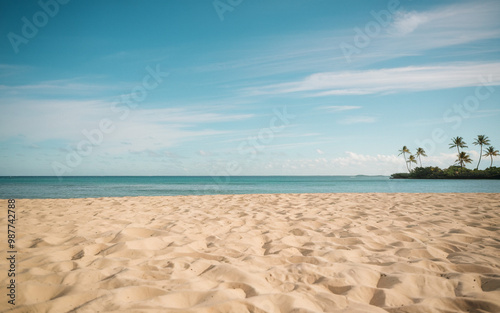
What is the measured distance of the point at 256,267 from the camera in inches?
107

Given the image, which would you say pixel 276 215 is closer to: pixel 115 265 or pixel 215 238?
pixel 215 238

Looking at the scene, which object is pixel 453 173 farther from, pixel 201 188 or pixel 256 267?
pixel 256 267

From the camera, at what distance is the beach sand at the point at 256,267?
1.97m

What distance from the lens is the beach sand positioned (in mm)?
1973

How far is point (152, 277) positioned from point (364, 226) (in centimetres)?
366

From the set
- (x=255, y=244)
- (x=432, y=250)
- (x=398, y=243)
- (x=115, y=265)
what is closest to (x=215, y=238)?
(x=255, y=244)

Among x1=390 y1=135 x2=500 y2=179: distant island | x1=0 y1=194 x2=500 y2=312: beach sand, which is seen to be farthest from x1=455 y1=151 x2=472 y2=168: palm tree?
x1=0 y1=194 x2=500 y2=312: beach sand

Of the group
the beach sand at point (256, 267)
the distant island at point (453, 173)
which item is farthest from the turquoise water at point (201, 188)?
the beach sand at point (256, 267)

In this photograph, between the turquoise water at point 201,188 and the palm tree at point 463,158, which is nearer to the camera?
the turquoise water at point 201,188

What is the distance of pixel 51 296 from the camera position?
2.08 meters

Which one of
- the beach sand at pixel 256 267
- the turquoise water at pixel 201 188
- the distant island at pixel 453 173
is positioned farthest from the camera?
the distant island at pixel 453 173

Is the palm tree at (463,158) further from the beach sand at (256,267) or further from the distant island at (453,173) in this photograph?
the beach sand at (256,267)

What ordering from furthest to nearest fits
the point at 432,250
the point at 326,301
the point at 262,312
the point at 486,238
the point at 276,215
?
the point at 276,215
the point at 486,238
the point at 432,250
the point at 326,301
the point at 262,312

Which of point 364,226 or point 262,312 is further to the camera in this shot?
point 364,226
